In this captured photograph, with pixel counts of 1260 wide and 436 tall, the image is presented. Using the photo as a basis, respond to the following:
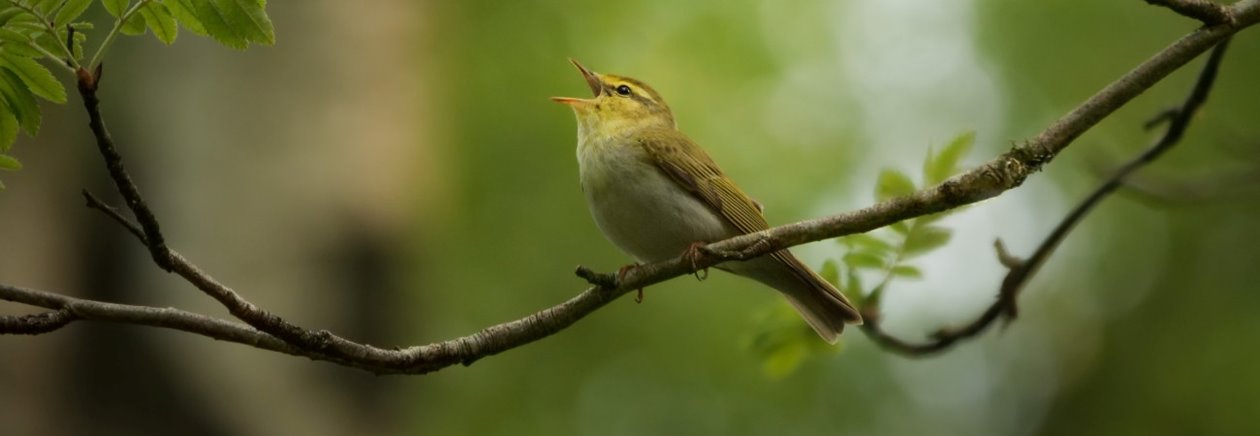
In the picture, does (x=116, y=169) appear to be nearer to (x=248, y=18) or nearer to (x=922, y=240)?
(x=248, y=18)

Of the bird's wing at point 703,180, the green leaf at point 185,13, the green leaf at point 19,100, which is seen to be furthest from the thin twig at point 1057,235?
the green leaf at point 19,100

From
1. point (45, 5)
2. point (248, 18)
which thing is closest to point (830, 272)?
point (248, 18)

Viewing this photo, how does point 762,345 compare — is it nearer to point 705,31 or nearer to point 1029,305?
point 705,31

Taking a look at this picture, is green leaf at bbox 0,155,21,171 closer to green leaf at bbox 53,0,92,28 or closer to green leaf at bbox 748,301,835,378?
green leaf at bbox 53,0,92,28

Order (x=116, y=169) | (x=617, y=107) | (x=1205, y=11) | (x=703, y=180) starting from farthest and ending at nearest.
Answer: (x=617, y=107) → (x=703, y=180) → (x=1205, y=11) → (x=116, y=169)

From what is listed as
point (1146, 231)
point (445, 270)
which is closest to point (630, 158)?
point (445, 270)

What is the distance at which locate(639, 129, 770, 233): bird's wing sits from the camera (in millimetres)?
5230

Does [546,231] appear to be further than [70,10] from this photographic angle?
Yes

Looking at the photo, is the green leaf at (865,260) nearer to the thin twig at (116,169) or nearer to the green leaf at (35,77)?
the thin twig at (116,169)

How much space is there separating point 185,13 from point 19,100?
0.44m

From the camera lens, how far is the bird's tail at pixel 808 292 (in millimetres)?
4590

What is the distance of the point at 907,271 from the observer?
14.0 feet

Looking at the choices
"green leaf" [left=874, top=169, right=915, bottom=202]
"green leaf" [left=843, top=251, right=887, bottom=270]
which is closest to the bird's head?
"green leaf" [left=843, top=251, right=887, bottom=270]

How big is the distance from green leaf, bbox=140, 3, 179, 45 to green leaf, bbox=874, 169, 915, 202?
2514 mm
